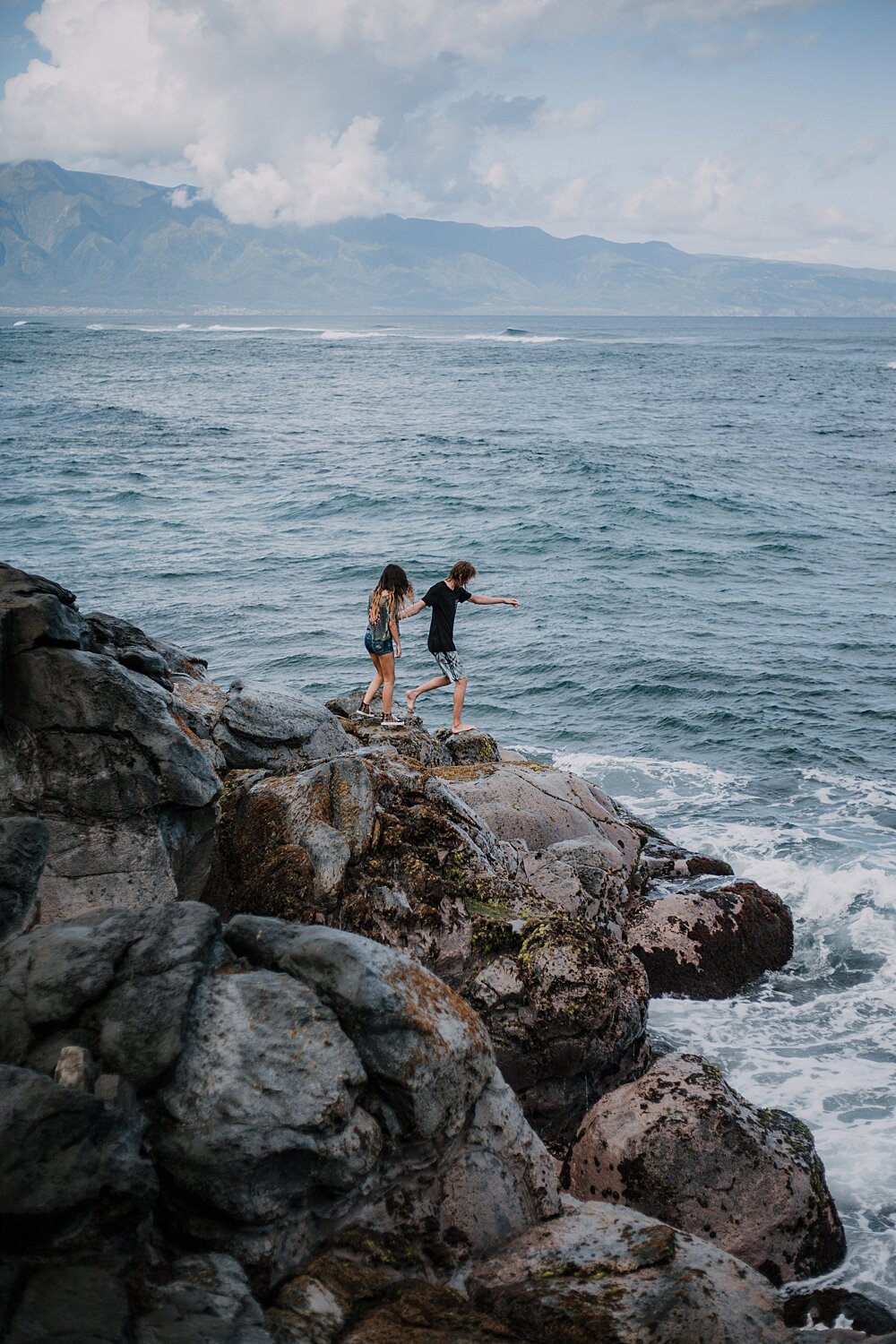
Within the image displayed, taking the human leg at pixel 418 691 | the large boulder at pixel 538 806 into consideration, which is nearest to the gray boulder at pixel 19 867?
the large boulder at pixel 538 806

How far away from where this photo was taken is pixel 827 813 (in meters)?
17.4

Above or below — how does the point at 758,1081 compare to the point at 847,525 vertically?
below

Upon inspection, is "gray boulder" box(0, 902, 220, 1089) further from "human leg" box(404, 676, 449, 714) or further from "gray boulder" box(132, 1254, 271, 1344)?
"human leg" box(404, 676, 449, 714)

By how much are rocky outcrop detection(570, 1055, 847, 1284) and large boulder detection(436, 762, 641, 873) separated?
4.48 meters

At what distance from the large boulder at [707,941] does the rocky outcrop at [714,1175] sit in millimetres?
3650

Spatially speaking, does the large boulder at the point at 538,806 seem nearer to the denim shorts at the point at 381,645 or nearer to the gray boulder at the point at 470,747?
the gray boulder at the point at 470,747

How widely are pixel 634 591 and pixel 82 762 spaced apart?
25.2 m

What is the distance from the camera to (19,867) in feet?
21.1

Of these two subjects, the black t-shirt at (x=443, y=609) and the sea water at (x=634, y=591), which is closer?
the sea water at (x=634, y=591)

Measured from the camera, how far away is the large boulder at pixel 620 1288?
18.4 feet

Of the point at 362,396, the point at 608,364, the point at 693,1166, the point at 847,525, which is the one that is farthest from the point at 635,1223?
the point at 608,364

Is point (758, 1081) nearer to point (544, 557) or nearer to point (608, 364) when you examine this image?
point (544, 557)

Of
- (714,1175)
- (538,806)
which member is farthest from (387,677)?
(714,1175)

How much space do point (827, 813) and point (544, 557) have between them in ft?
63.2
